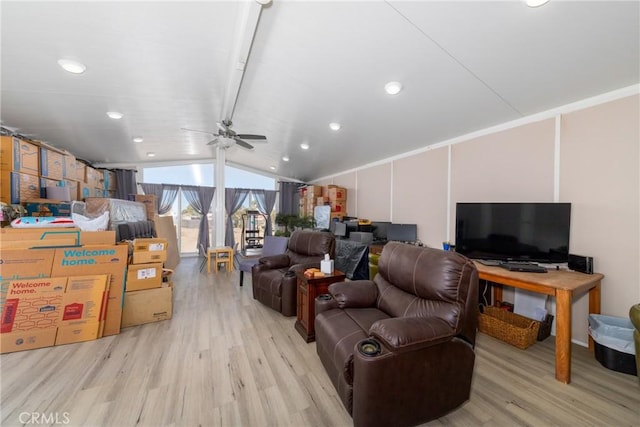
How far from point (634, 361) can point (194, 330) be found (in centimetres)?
382

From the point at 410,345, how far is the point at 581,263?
2.15 meters

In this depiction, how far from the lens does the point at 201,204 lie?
21.8 feet

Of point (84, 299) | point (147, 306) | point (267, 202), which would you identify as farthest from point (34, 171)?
point (267, 202)

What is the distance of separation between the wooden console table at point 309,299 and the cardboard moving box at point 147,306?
1.54 m

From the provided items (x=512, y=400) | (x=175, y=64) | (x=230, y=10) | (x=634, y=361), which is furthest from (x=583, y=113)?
(x=175, y=64)

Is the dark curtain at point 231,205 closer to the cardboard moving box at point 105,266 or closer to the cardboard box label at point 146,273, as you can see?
the cardboard box label at point 146,273

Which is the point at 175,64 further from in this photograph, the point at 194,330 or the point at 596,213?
the point at 596,213

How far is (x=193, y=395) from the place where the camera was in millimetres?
1604

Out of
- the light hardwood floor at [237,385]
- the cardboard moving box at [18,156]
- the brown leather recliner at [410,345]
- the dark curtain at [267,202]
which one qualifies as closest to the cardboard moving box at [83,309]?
the light hardwood floor at [237,385]

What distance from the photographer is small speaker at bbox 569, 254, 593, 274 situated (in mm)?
2127

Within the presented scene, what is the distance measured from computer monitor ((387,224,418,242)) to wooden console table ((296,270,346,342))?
1989mm

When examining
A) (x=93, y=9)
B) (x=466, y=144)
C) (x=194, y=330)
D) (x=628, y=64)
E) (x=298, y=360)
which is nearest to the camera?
(x=93, y=9)

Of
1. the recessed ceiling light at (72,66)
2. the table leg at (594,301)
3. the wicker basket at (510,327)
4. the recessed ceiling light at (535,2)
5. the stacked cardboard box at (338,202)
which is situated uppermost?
the recessed ceiling light at (72,66)

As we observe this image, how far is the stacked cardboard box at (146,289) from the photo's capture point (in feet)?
8.29
